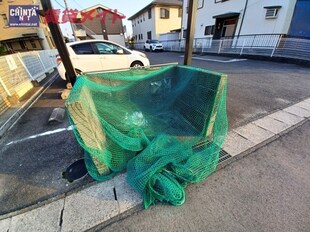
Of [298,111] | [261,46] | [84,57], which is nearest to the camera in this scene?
[298,111]

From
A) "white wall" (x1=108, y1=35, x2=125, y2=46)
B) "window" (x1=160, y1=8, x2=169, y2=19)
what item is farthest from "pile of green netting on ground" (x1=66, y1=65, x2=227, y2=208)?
"white wall" (x1=108, y1=35, x2=125, y2=46)

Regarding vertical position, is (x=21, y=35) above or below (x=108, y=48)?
above

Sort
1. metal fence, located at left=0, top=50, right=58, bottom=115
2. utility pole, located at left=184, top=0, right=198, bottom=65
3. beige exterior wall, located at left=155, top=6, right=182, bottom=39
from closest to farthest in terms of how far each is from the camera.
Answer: utility pole, located at left=184, top=0, right=198, bottom=65 < metal fence, located at left=0, top=50, right=58, bottom=115 < beige exterior wall, located at left=155, top=6, right=182, bottom=39

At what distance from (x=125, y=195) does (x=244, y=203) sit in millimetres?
1348

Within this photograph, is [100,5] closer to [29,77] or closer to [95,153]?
[29,77]

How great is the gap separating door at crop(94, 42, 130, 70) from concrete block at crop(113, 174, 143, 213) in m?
4.91

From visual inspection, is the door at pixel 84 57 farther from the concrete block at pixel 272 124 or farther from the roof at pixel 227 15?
the roof at pixel 227 15

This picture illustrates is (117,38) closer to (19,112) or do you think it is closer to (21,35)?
(21,35)

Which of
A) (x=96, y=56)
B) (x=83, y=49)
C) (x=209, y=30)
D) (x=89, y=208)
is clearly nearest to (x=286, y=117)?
(x=89, y=208)

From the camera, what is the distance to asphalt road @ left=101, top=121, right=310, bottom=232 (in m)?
1.48

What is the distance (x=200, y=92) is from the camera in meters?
2.58

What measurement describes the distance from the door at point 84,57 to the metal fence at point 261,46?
31.7ft

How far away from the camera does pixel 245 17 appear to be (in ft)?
37.2

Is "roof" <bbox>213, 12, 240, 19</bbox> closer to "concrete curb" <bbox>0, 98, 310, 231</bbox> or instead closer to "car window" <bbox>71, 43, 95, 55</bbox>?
"car window" <bbox>71, 43, 95, 55</bbox>
